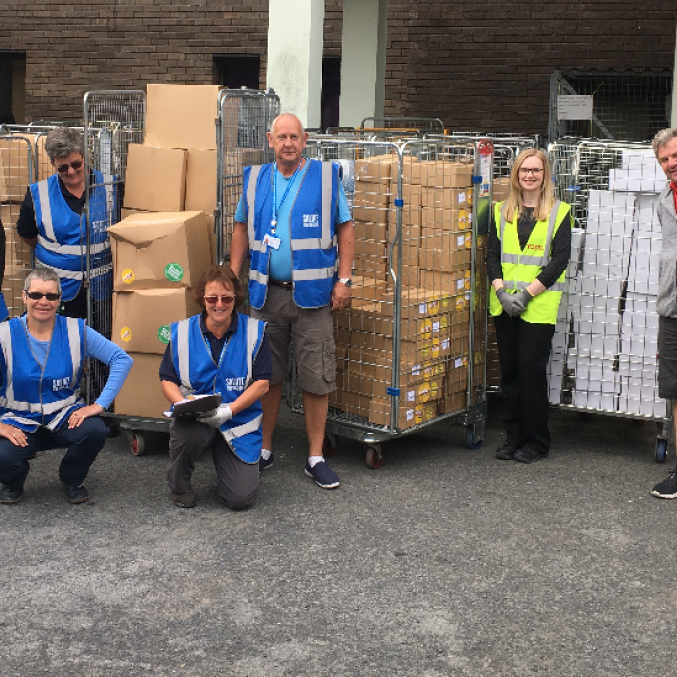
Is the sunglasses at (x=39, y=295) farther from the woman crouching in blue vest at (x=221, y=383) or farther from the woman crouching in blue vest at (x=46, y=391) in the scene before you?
the woman crouching in blue vest at (x=221, y=383)

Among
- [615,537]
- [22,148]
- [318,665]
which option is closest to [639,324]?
[615,537]

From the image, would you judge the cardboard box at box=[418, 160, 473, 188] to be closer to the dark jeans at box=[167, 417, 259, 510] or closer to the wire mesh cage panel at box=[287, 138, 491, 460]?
the wire mesh cage panel at box=[287, 138, 491, 460]

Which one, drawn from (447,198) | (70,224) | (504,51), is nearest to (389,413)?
(447,198)

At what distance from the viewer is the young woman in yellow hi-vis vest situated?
20.2ft

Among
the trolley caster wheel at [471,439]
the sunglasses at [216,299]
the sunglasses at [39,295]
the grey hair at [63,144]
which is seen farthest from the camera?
the trolley caster wheel at [471,439]

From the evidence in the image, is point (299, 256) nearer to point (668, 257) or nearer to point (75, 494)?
point (75, 494)

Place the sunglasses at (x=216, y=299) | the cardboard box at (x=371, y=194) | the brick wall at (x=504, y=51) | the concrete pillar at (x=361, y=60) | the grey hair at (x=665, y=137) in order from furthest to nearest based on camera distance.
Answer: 1. the brick wall at (x=504, y=51)
2. the concrete pillar at (x=361, y=60)
3. the cardboard box at (x=371, y=194)
4. the grey hair at (x=665, y=137)
5. the sunglasses at (x=216, y=299)

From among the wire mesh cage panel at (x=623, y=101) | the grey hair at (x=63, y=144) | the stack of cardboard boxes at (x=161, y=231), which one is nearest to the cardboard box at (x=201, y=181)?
the stack of cardboard boxes at (x=161, y=231)

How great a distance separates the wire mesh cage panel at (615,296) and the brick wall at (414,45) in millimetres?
7628

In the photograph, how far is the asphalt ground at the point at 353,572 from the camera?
4.00 m

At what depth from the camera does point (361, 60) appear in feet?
42.3

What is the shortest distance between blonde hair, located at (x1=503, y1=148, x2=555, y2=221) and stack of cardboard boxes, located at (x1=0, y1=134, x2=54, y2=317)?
295 centimetres

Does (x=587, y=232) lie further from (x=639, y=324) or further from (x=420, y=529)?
(x=420, y=529)

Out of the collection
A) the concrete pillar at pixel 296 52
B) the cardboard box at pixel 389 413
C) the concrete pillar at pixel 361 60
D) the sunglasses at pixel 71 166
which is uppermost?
the concrete pillar at pixel 361 60
